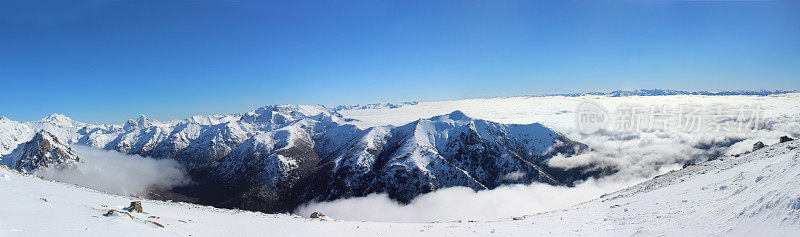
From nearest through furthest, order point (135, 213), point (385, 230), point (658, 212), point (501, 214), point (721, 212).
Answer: point (721, 212) < point (135, 213) < point (658, 212) < point (385, 230) < point (501, 214)

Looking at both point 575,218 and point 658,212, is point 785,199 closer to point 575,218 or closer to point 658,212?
point 658,212

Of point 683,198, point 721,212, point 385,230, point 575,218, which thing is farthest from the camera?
point 385,230

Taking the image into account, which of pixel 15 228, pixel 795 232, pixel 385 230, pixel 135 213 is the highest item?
pixel 795 232

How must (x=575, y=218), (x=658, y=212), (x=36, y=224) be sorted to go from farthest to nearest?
(x=575, y=218) < (x=658, y=212) < (x=36, y=224)

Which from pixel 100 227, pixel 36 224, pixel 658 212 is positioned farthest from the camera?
pixel 658 212

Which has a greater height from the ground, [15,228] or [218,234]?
[15,228]

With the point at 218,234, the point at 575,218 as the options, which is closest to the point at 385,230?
the point at 218,234

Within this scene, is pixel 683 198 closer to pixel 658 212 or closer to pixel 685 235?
pixel 658 212

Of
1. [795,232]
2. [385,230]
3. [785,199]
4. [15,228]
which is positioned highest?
[785,199]

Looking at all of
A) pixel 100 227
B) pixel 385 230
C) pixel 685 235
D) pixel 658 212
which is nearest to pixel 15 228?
pixel 100 227

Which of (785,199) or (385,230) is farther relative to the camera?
(385,230)
